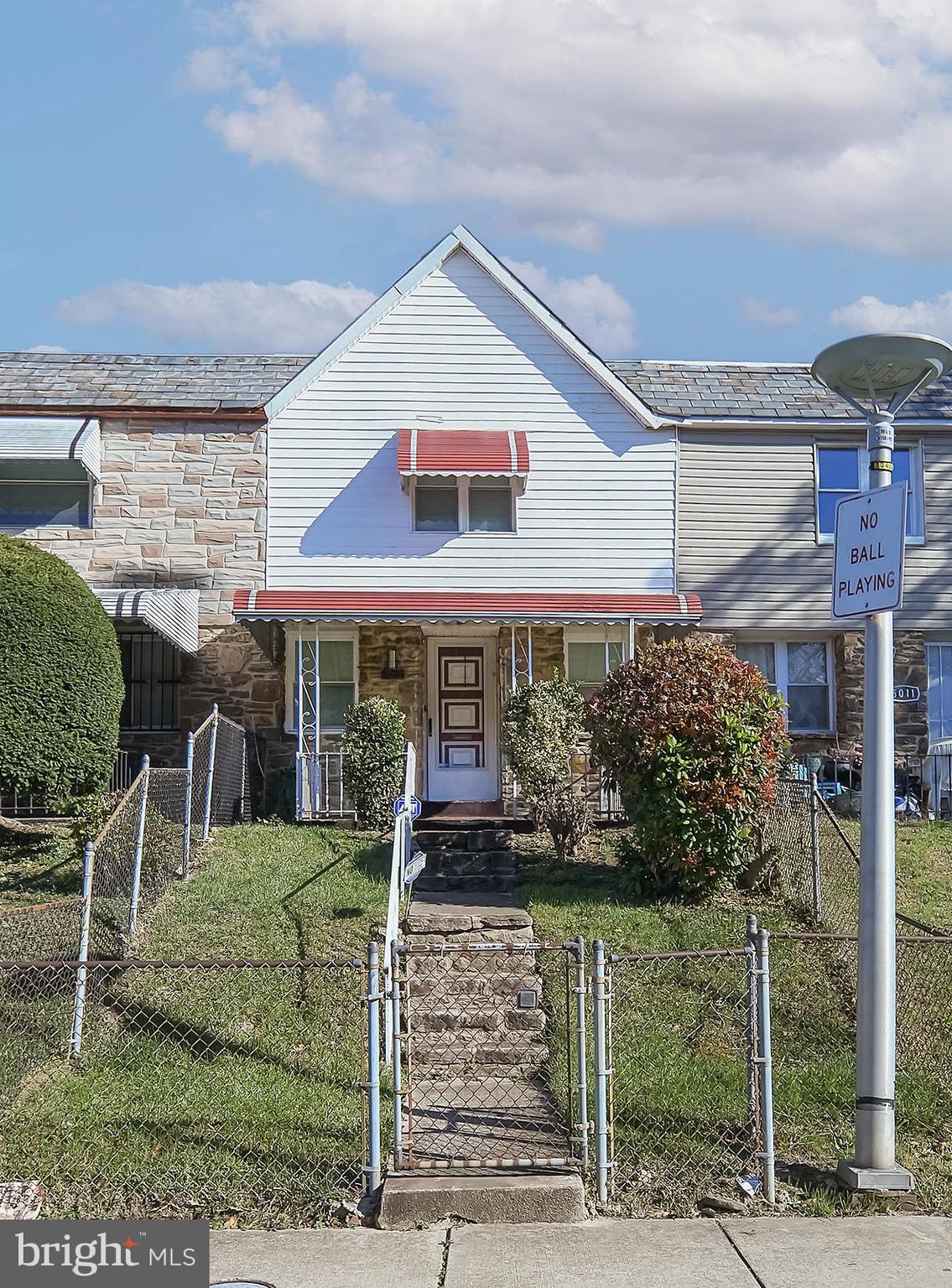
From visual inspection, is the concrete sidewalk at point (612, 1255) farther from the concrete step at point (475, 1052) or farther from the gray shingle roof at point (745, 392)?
the gray shingle roof at point (745, 392)

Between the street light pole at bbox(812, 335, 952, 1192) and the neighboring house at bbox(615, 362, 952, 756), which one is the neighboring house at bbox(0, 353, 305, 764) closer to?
the neighboring house at bbox(615, 362, 952, 756)

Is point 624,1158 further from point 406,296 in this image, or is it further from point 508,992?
point 406,296

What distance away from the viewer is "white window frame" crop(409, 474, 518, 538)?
54.2ft

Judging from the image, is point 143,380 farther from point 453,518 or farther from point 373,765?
point 373,765

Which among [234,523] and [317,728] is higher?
[234,523]

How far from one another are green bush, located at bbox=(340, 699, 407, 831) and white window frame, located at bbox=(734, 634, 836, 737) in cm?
566

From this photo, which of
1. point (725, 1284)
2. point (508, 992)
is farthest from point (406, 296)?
point (725, 1284)

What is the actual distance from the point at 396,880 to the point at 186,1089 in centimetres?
257

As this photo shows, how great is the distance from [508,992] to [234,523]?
9.25 meters

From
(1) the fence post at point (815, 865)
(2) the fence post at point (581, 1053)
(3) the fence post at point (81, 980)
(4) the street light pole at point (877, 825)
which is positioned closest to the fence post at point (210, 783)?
(3) the fence post at point (81, 980)

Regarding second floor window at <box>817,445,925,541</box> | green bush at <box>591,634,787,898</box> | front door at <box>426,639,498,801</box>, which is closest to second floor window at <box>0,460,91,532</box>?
front door at <box>426,639,498,801</box>

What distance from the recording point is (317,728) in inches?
599

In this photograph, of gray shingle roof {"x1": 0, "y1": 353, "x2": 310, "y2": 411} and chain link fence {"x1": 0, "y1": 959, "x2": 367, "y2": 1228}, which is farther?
gray shingle roof {"x1": 0, "y1": 353, "x2": 310, "y2": 411}

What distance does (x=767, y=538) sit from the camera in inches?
674
